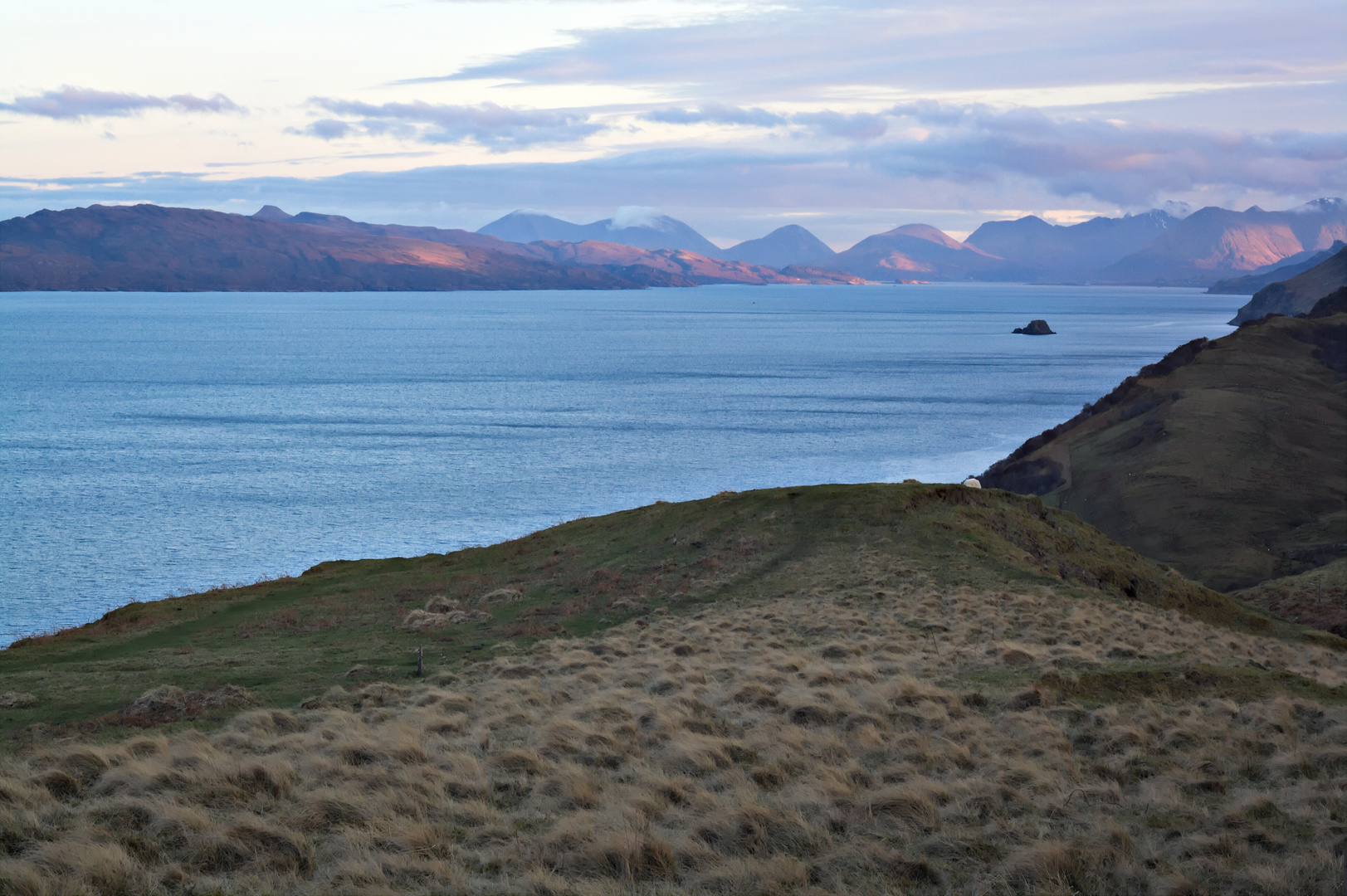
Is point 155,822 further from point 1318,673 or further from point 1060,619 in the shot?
point 1318,673

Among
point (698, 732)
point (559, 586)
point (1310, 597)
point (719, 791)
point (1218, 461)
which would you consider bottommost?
point (1310, 597)

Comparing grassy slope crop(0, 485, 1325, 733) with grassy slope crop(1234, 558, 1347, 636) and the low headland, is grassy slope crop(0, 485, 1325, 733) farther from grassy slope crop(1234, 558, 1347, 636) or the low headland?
grassy slope crop(1234, 558, 1347, 636)

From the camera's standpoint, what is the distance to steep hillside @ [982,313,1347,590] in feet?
196

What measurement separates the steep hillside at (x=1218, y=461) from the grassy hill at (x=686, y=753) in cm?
3572

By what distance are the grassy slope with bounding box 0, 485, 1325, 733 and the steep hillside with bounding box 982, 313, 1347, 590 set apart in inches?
870

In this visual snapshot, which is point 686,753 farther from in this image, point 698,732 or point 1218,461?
point 1218,461

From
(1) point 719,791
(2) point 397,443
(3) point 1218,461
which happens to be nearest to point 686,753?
(1) point 719,791

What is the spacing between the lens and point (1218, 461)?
7075 centimetres

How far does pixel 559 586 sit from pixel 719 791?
2243 centimetres

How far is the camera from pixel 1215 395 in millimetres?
84375

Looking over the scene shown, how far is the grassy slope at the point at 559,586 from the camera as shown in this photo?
68.7 ft

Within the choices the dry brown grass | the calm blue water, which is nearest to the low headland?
→ the dry brown grass

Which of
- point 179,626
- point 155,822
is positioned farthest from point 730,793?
point 179,626

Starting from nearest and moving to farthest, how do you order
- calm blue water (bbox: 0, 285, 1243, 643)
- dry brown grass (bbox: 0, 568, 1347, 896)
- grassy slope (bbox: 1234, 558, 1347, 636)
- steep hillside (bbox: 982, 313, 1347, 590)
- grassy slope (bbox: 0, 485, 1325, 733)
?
dry brown grass (bbox: 0, 568, 1347, 896), grassy slope (bbox: 0, 485, 1325, 733), grassy slope (bbox: 1234, 558, 1347, 636), calm blue water (bbox: 0, 285, 1243, 643), steep hillside (bbox: 982, 313, 1347, 590)
